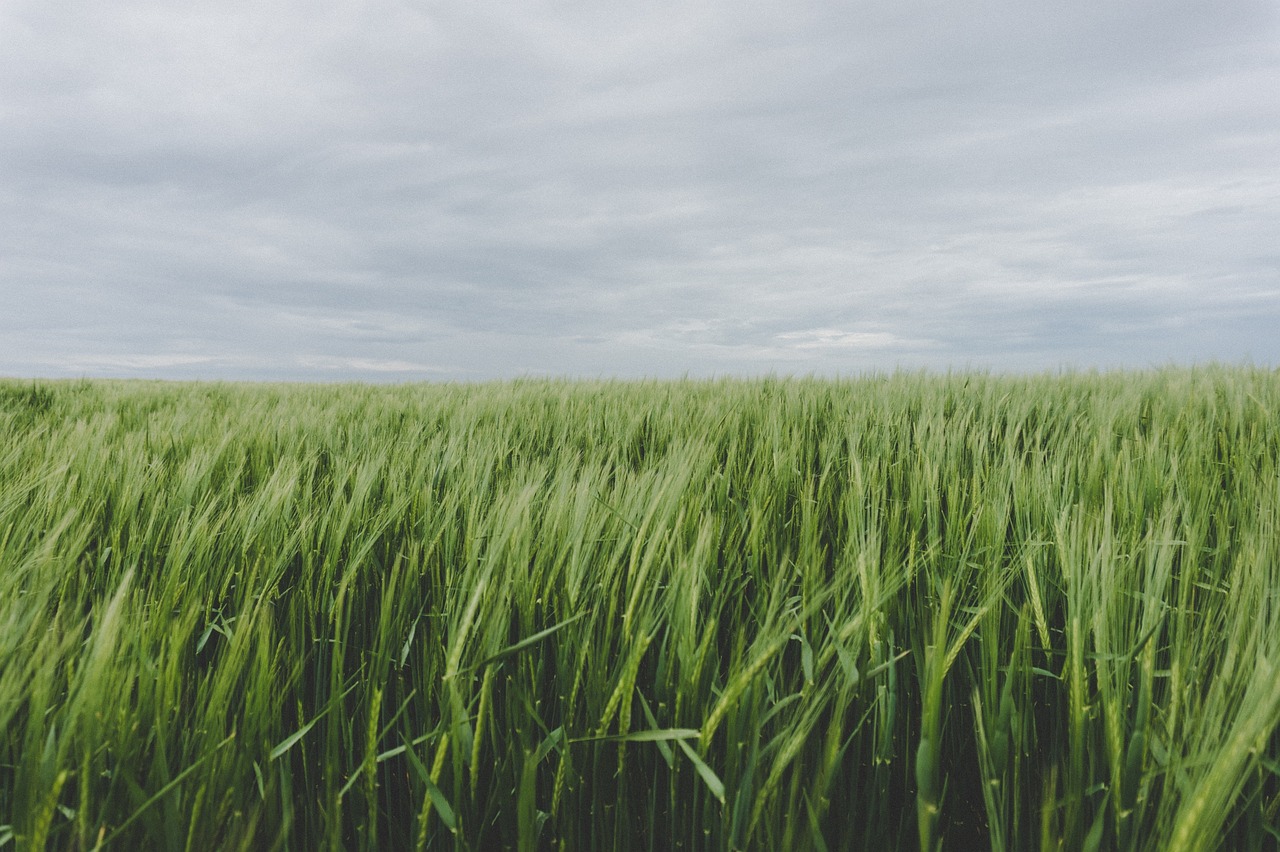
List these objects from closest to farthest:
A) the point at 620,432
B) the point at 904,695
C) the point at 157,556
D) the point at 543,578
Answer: the point at 904,695 < the point at 543,578 < the point at 157,556 < the point at 620,432

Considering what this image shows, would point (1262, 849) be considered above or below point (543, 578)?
below

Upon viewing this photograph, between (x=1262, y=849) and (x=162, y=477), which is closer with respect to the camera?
(x=1262, y=849)

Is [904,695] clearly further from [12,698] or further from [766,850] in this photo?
[12,698]

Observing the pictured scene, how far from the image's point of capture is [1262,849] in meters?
0.51

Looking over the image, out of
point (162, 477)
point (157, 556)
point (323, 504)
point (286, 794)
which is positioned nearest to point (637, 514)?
point (286, 794)

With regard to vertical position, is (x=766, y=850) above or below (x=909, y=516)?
below

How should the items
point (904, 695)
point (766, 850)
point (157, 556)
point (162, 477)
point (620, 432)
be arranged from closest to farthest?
1. point (766, 850)
2. point (904, 695)
3. point (157, 556)
4. point (162, 477)
5. point (620, 432)

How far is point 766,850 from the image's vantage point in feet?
1.55

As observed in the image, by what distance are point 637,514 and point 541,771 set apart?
0.97ft

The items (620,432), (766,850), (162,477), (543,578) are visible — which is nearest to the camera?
(766,850)

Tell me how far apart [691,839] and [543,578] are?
304 mm

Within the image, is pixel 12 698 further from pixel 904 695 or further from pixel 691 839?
pixel 904 695

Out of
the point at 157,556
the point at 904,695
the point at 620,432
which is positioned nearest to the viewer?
the point at 904,695

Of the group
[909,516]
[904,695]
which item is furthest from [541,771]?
[909,516]
